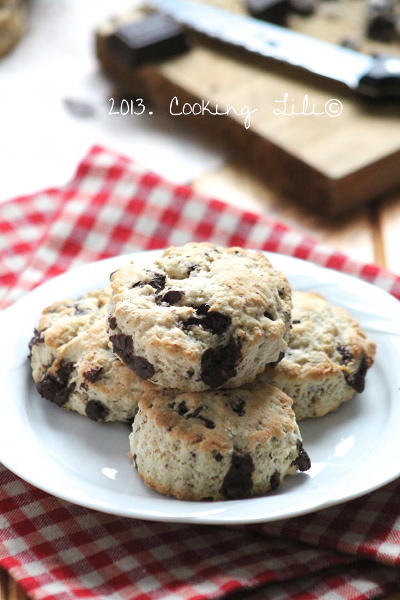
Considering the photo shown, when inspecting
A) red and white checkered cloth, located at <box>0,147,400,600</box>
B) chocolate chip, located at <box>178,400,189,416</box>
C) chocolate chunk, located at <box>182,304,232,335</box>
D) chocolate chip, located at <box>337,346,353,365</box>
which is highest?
chocolate chunk, located at <box>182,304,232,335</box>

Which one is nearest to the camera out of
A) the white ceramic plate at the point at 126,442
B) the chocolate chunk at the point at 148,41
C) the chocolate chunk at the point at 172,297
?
the white ceramic plate at the point at 126,442

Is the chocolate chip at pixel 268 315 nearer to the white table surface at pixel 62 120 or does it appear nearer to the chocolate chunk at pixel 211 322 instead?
the chocolate chunk at pixel 211 322

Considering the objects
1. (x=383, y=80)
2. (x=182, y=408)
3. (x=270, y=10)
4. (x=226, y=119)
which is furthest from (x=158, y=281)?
(x=270, y=10)

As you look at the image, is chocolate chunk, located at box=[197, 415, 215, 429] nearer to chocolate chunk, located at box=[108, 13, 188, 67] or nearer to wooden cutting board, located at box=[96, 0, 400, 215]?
wooden cutting board, located at box=[96, 0, 400, 215]

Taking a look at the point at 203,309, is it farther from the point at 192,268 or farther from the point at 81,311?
the point at 81,311


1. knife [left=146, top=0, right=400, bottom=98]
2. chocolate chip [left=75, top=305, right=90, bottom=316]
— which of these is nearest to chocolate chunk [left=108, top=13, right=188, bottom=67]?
knife [left=146, top=0, right=400, bottom=98]

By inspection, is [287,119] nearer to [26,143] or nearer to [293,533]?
[26,143]

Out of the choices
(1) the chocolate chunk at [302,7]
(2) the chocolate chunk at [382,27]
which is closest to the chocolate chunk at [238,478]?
(2) the chocolate chunk at [382,27]
